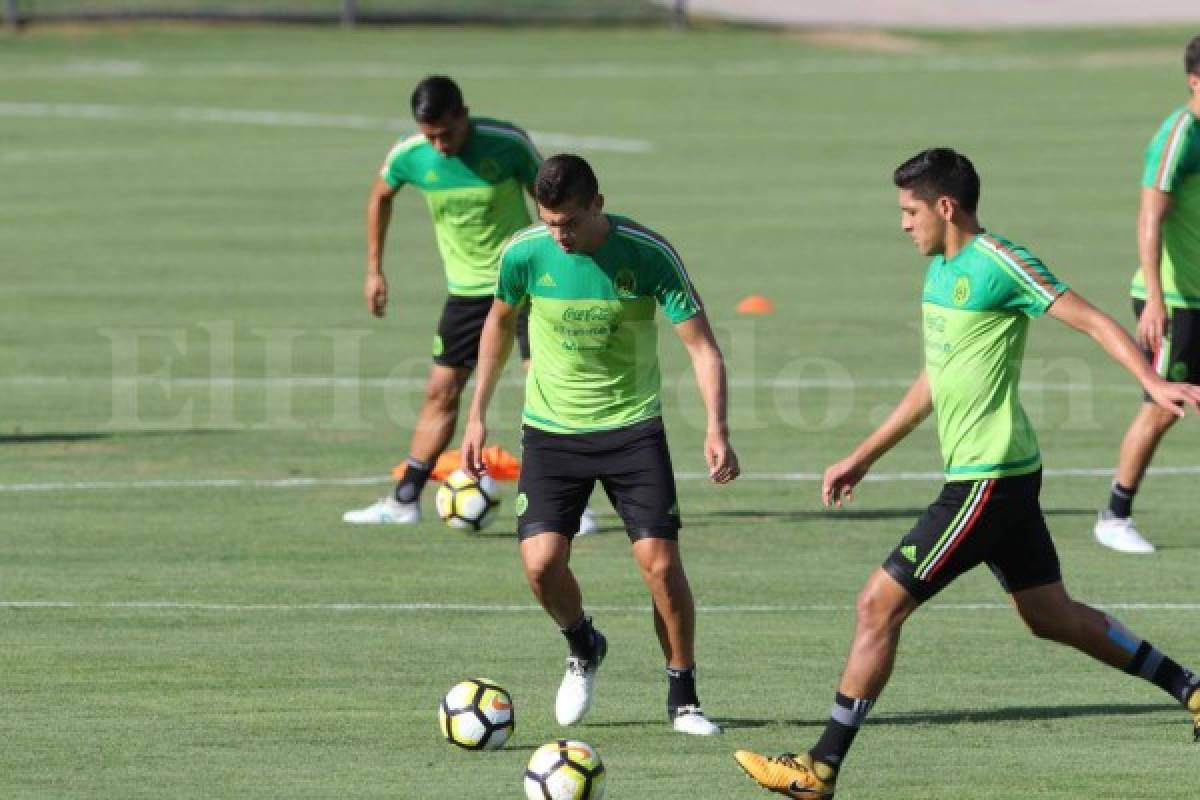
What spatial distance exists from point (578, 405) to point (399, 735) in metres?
1.62

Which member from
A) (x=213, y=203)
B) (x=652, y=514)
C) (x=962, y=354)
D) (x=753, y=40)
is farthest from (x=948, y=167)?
(x=753, y=40)

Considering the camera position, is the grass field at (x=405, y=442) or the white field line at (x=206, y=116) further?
the white field line at (x=206, y=116)

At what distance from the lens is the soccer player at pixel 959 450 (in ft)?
32.5

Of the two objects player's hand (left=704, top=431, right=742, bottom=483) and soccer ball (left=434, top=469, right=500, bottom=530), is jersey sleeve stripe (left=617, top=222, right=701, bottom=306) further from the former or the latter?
soccer ball (left=434, top=469, right=500, bottom=530)

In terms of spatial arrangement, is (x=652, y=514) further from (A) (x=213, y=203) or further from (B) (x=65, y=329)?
(A) (x=213, y=203)

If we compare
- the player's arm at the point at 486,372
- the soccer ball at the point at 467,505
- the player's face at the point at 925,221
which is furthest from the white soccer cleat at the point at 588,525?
the player's face at the point at 925,221

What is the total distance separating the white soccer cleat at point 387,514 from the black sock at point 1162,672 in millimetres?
6582

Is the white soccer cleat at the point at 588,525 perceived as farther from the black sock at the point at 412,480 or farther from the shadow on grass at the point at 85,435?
the shadow on grass at the point at 85,435

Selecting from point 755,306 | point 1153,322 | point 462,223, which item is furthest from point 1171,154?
point 755,306

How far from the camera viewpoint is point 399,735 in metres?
10.9

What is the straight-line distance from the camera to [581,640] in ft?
36.9

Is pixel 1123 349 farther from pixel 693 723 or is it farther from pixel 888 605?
pixel 693 723

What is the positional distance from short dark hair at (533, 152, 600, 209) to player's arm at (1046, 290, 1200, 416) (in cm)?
206

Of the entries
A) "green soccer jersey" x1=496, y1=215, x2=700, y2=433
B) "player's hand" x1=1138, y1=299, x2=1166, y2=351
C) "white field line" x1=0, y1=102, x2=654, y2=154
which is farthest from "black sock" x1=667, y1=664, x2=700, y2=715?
"white field line" x1=0, y1=102, x2=654, y2=154
